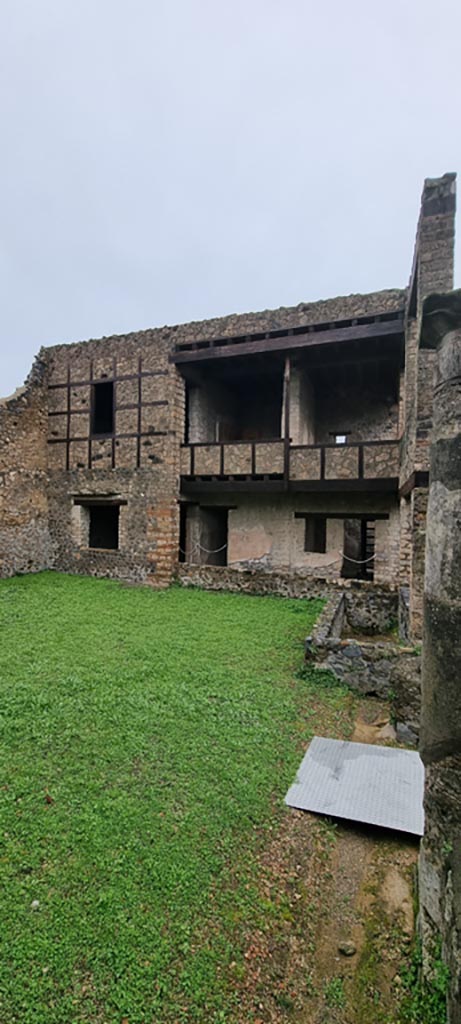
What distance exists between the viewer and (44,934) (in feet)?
7.55

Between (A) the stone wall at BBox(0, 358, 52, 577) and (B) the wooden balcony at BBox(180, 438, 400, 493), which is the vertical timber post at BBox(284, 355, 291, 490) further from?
(A) the stone wall at BBox(0, 358, 52, 577)

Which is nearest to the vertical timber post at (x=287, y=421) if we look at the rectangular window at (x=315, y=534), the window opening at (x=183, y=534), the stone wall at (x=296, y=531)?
the stone wall at (x=296, y=531)

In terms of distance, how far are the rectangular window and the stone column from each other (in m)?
9.28

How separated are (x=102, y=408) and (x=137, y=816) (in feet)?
39.8

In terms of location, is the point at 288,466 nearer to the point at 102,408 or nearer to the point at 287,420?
the point at 287,420

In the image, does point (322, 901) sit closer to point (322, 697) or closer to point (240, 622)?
point (322, 697)

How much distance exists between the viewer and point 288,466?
35.3 ft

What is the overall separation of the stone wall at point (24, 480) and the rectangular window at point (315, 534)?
742 centimetres

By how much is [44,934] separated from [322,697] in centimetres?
360

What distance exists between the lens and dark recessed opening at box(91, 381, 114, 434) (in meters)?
13.0

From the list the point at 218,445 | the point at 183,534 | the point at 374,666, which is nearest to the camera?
the point at 374,666

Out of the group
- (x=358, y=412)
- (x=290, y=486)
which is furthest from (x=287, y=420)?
(x=358, y=412)

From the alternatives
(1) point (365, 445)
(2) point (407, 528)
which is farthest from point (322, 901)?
(1) point (365, 445)

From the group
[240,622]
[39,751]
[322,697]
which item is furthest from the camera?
[240,622]
